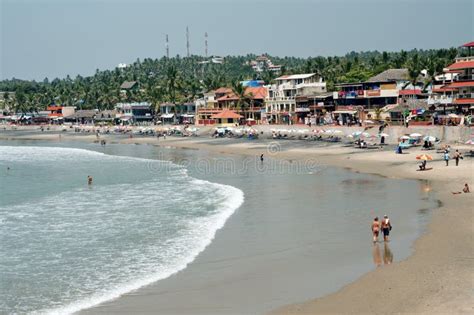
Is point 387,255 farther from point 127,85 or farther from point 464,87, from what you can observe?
point 127,85

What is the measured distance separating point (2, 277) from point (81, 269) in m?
2.62

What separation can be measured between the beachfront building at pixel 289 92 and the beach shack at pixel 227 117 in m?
4.82

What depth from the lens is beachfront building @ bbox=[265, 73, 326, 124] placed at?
94.0m

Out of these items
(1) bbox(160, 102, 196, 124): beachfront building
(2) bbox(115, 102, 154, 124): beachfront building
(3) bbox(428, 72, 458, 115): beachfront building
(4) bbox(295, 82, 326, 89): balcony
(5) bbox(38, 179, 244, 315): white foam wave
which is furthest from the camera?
(2) bbox(115, 102, 154, 124): beachfront building

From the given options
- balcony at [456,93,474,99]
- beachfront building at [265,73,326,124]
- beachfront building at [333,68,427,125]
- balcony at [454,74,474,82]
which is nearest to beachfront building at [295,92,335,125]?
beachfront building at [265,73,326,124]

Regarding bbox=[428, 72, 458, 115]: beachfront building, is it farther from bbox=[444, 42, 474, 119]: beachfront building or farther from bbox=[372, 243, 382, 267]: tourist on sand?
bbox=[372, 243, 382, 267]: tourist on sand

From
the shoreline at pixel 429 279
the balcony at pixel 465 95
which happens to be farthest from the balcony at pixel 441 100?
the shoreline at pixel 429 279

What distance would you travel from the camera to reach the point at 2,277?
2298cm

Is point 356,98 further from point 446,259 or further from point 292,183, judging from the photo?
point 446,259

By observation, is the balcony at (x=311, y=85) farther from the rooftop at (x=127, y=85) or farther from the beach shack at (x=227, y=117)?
the rooftop at (x=127, y=85)

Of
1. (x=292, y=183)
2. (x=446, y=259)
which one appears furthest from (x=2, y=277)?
(x=292, y=183)

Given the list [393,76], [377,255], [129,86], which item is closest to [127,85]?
[129,86]

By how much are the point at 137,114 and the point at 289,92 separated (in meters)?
47.9

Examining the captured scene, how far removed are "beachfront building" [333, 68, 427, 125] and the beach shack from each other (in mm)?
19742
